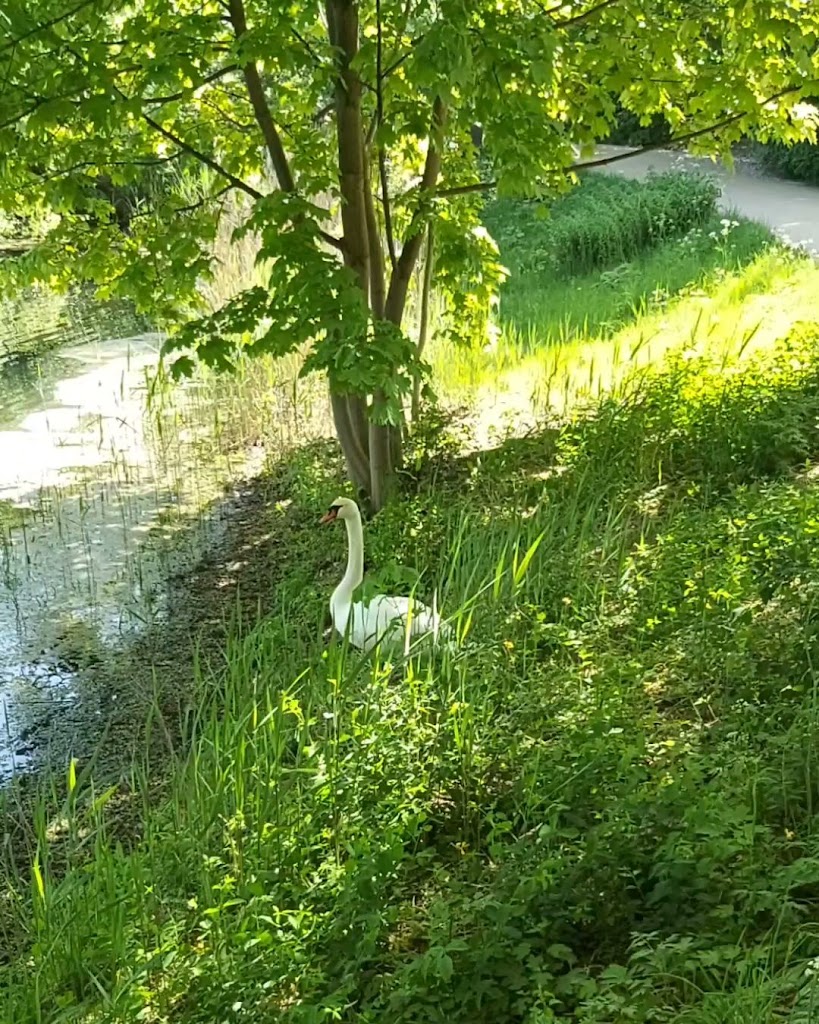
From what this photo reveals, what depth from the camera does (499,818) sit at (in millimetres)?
3492

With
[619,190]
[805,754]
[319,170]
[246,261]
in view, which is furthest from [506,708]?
[619,190]

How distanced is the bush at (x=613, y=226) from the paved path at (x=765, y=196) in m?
0.61

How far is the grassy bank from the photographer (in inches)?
112

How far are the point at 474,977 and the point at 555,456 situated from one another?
4.21 m

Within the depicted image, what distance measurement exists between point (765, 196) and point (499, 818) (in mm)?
15560

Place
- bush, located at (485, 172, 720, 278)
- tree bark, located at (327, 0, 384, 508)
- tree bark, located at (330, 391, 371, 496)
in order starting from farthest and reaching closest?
bush, located at (485, 172, 720, 278) → tree bark, located at (330, 391, 371, 496) → tree bark, located at (327, 0, 384, 508)

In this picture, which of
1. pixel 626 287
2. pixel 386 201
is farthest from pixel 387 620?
pixel 626 287

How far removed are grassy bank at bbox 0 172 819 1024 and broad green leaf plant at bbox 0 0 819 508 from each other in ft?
4.76

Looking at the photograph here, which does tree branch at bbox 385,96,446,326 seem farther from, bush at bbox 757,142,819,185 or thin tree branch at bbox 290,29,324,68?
bush at bbox 757,142,819,185

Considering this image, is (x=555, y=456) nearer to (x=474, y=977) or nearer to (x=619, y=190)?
(x=474, y=977)

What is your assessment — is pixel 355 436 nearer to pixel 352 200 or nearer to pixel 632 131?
pixel 352 200

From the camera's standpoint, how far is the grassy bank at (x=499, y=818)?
9.35 feet

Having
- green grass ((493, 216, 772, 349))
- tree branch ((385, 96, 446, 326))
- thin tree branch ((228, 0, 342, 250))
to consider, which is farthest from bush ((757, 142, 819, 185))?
thin tree branch ((228, 0, 342, 250))

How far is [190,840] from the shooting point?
3.56 meters
